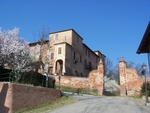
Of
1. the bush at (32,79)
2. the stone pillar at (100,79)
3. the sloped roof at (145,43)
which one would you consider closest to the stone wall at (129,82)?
the stone pillar at (100,79)

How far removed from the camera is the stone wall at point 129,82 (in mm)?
29875

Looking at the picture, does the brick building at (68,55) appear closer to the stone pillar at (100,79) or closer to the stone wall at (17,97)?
the stone pillar at (100,79)

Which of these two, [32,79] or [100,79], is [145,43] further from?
[100,79]

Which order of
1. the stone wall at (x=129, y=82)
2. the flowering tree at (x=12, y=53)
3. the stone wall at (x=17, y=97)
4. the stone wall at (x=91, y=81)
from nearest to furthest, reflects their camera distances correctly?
the stone wall at (x=17, y=97), the flowering tree at (x=12, y=53), the stone wall at (x=129, y=82), the stone wall at (x=91, y=81)

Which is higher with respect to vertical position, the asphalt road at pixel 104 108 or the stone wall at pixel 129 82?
the stone wall at pixel 129 82

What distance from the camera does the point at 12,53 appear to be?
23.7 m

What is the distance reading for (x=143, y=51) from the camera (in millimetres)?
13961

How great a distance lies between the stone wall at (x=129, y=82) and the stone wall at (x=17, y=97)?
17.1 m

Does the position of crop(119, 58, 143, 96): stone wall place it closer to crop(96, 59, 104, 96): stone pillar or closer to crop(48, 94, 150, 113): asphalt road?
crop(96, 59, 104, 96): stone pillar

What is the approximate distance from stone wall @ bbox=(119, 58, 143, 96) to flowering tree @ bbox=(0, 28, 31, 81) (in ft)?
48.8

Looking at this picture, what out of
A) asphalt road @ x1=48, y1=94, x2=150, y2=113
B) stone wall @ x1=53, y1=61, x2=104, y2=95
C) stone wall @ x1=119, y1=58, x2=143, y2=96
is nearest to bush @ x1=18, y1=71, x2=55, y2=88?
asphalt road @ x1=48, y1=94, x2=150, y2=113

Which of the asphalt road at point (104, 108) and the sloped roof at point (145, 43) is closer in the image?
the sloped roof at point (145, 43)

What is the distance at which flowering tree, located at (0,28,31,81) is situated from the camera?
2269cm

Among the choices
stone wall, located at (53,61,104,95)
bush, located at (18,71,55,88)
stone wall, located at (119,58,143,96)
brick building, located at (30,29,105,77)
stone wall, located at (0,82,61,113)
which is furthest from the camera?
brick building, located at (30,29,105,77)
